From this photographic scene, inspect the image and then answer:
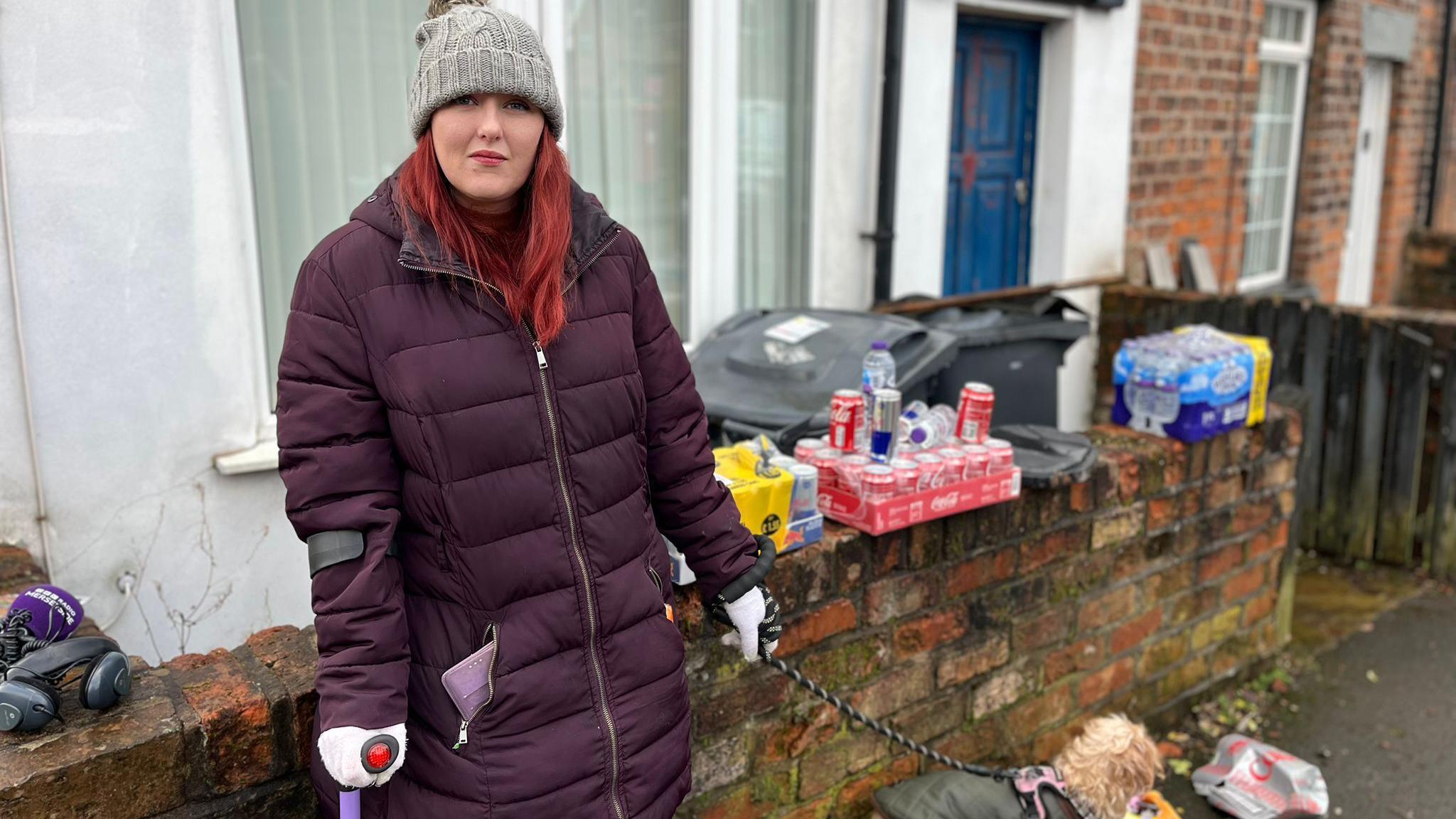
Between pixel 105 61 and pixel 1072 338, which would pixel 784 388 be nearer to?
pixel 1072 338

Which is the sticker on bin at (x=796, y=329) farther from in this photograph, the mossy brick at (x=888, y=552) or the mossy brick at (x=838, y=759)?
the mossy brick at (x=838, y=759)

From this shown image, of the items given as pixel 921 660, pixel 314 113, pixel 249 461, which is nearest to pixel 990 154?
pixel 314 113

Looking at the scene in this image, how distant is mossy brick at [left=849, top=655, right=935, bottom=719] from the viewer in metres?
2.96

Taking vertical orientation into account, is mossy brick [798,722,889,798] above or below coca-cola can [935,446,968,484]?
below

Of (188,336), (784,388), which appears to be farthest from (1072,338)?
(188,336)

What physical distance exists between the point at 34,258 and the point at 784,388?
2.27 meters

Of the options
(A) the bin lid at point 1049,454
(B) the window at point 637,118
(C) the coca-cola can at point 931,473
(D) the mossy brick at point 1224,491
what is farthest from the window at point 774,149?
(C) the coca-cola can at point 931,473

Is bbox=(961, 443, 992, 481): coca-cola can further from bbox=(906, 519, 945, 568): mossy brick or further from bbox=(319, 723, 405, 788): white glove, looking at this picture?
bbox=(319, 723, 405, 788): white glove

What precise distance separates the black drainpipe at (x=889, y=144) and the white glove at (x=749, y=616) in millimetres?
3179

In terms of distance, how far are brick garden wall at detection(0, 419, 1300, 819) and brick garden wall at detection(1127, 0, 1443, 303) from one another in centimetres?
315

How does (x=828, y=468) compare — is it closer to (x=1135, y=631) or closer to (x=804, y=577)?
(x=804, y=577)

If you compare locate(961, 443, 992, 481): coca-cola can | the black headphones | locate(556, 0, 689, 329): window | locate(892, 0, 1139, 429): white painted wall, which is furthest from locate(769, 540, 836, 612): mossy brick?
locate(892, 0, 1139, 429): white painted wall

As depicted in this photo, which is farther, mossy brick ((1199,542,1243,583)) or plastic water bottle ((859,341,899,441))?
mossy brick ((1199,542,1243,583))

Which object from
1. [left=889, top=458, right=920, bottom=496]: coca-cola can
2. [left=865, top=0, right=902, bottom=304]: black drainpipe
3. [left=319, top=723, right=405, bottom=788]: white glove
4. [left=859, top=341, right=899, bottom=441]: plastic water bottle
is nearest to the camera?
[left=319, top=723, right=405, bottom=788]: white glove
